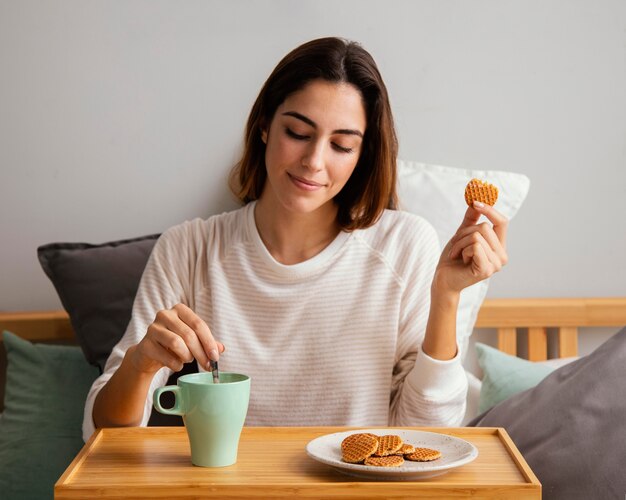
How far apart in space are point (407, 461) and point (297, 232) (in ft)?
2.21

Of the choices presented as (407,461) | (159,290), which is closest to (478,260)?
(407,461)

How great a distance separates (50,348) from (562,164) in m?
1.15

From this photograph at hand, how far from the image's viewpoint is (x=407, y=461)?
3.02 feet

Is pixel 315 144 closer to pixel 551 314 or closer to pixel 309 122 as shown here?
pixel 309 122

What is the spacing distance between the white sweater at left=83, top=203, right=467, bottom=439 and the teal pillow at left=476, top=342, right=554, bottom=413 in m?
0.23

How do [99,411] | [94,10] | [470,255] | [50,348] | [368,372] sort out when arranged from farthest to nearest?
[94,10], [50,348], [368,372], [99,411], [470,255]

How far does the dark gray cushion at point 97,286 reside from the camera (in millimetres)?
1676

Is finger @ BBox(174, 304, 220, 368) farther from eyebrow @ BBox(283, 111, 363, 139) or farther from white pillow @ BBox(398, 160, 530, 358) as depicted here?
white pillow @ BBox(398, 160, 530, 358)

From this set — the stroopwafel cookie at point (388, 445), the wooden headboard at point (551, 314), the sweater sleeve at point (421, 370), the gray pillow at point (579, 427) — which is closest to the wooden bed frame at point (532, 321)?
the wooden headboard at point (551, 314)

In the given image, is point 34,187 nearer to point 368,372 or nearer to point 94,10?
point 94,10

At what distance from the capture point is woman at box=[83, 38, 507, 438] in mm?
1399

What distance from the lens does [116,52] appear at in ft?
6.21

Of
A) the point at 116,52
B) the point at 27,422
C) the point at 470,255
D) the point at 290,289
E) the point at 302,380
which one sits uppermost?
the point at 116,52

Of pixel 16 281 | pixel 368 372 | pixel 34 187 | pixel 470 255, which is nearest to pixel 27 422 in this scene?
pixel 16 281
